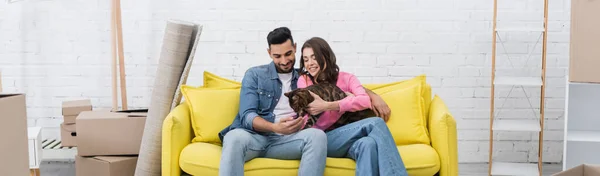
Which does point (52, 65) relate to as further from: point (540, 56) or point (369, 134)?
point (540, 56)

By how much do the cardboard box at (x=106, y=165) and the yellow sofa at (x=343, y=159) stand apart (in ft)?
1.35

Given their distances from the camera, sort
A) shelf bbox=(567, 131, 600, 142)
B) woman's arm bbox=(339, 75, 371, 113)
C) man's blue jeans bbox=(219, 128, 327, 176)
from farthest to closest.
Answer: shelf bbox=(567, 131, 600, 142)
woman's arm bbox=(339, 75, 371, 113)
man's blue jeans bbox=(219, 128, 327, 176)

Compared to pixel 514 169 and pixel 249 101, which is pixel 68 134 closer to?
pixel 249 101

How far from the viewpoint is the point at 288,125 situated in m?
3.58

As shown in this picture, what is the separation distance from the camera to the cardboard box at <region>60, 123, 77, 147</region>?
14.1 feet

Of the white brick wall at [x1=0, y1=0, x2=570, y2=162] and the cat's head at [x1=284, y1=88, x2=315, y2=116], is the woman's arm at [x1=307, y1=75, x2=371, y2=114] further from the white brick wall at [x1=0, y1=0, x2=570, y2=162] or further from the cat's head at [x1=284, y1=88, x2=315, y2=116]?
the white brick wall at [x1=0, y1=0, x2=570, y2=162]

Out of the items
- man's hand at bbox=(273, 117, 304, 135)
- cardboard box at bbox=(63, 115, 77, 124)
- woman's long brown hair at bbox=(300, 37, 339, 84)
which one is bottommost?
cardboard box at bbox=(63, 115, 77, 124)

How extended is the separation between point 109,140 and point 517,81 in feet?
7.44

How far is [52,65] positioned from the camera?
4.91 m

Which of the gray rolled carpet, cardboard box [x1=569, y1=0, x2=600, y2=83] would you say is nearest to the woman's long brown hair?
the gray rolled carpet

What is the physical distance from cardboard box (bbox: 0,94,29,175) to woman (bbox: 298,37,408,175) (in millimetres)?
1826

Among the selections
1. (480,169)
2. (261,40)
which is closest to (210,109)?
(261,40)

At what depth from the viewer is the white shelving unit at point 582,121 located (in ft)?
14.5

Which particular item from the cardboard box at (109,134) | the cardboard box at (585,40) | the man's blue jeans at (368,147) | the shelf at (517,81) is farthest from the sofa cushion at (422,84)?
the cardboard box at (109,134)
